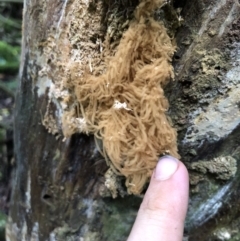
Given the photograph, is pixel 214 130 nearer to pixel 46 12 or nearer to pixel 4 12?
pixel 46 12

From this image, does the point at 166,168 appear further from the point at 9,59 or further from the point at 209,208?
the point at 9,59

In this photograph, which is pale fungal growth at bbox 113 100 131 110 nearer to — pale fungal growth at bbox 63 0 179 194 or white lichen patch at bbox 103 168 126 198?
pale fungal growth at bbox 63 0 179 194

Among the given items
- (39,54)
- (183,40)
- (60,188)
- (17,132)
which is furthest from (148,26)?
(17,132)

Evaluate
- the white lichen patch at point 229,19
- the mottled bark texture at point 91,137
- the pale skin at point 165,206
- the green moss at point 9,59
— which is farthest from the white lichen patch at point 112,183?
the green moss at point 9,59

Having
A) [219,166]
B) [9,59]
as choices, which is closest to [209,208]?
[219,166]

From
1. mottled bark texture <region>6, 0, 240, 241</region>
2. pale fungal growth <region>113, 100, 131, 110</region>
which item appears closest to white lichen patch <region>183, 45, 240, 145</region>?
mottled bark texture <region>6, 0, 240, 241</region>

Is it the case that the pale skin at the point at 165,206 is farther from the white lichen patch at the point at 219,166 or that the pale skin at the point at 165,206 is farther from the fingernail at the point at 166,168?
the white lichen patch at the point at 219,166
